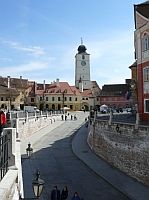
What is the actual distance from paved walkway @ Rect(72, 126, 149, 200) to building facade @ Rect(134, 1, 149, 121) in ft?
16.9

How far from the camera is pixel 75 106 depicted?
10819 cm

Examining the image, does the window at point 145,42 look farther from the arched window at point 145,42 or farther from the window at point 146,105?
the window at point 146,105

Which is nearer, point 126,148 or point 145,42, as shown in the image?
point 126,148

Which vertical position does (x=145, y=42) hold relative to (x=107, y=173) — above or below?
above

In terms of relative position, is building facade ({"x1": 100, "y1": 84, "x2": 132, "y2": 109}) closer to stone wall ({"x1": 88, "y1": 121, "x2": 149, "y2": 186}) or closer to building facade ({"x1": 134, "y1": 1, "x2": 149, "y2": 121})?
stone wall ({"x1": 88, "y1": 121, "x2": 149, "y2": 186})

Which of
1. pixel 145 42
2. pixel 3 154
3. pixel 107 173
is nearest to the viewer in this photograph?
pixel 3 154

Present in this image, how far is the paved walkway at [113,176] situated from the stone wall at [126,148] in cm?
40

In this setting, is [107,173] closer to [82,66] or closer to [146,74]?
[146,74]

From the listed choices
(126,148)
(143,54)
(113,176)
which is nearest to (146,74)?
(143,54)

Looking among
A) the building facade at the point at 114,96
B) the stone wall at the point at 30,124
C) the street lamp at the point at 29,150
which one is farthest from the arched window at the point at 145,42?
the building facade at the point at 114,96

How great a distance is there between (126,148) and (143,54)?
770 cm

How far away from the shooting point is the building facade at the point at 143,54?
90.1ft

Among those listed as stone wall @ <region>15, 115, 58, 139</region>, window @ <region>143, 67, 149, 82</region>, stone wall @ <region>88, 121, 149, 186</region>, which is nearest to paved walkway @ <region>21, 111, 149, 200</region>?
stone wall @ <region>88, 121, 149, 186</region>

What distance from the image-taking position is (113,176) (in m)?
23.6
